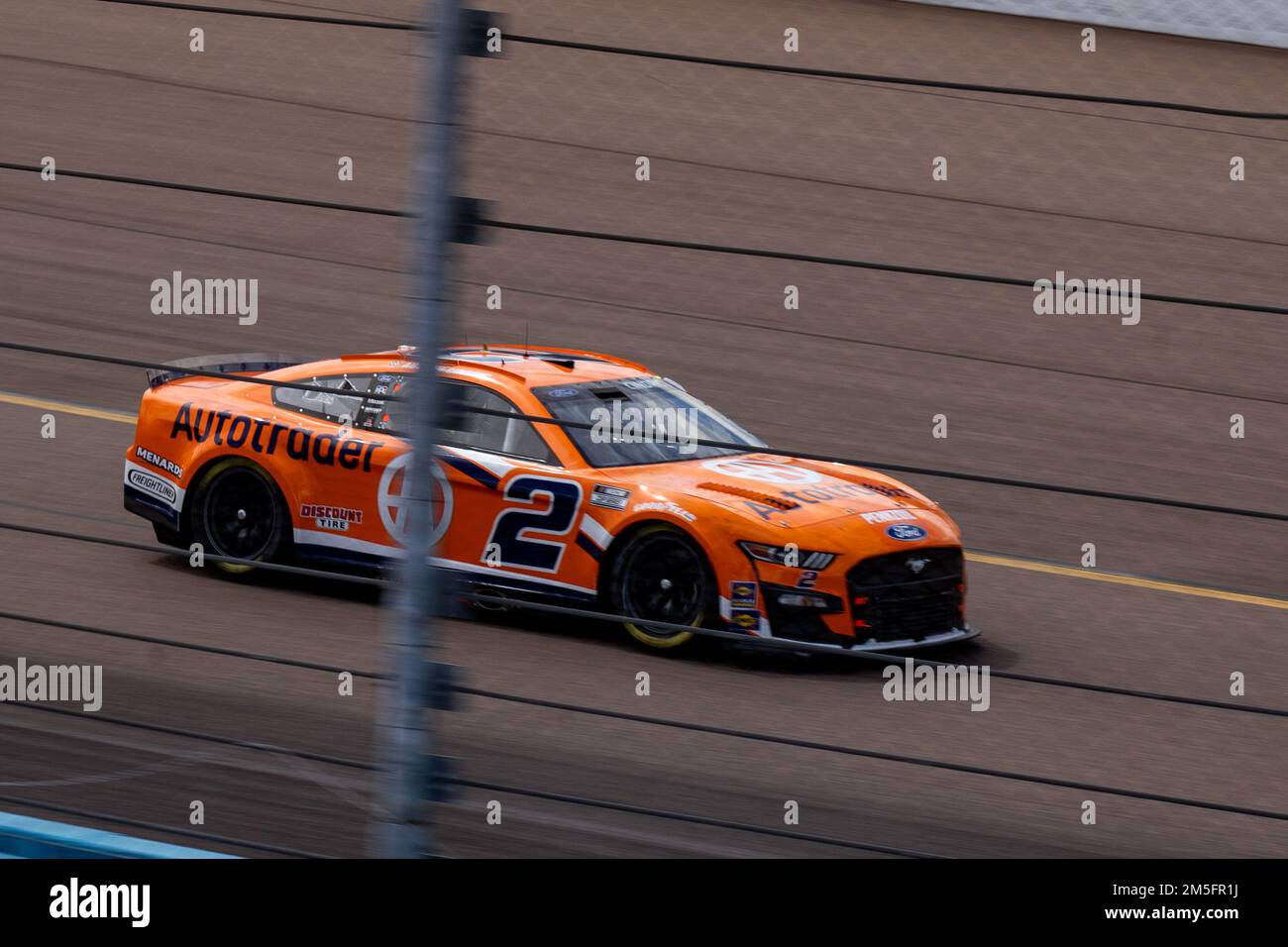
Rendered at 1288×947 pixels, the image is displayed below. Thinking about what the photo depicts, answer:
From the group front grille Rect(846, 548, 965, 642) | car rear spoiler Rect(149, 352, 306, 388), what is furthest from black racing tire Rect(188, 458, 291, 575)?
front grille Rect(846, 548, 965, 642)

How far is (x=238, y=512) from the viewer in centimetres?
823

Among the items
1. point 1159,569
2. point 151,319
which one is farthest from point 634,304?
point 1159,569

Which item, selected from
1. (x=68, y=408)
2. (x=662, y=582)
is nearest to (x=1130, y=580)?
(x=662, y=582)

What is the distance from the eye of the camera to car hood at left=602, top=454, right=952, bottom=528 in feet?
24.1

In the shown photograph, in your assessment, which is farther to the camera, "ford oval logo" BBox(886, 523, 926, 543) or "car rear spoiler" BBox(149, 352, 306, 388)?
"car rear spoiler" BBox(149, 352, 306, 388)

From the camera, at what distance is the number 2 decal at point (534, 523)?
24.9 feet

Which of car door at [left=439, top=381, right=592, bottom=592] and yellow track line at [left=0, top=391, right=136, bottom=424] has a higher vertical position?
yellow track line at [left=0, top=391, right=136, bottom=424]

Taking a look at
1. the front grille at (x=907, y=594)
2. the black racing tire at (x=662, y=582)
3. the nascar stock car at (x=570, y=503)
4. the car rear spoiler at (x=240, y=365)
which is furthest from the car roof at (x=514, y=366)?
the front grille at (x=907, y=594)

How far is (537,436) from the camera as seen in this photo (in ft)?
25.5

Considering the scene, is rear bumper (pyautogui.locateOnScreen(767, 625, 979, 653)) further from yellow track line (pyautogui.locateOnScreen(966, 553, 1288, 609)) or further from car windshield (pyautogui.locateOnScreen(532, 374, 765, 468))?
yellow track line (pyautogui.locateOnScreen(966, 553, 1288, 609))

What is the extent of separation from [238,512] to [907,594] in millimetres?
3112

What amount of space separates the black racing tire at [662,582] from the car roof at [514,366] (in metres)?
0.98

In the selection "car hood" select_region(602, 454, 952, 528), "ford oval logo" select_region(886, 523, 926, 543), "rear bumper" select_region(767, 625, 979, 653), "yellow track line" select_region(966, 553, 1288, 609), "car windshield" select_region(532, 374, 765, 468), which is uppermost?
"car windshield" select_region(532, 374, 765, 468)

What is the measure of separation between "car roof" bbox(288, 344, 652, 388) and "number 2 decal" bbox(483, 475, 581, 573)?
548mm
